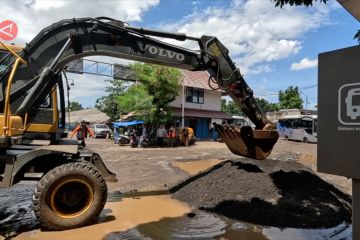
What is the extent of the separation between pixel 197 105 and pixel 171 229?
31662 millimetres

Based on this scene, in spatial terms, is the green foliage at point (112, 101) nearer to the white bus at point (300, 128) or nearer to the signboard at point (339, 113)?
the white bus at point (300, 128)

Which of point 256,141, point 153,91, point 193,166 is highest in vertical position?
point 153,91

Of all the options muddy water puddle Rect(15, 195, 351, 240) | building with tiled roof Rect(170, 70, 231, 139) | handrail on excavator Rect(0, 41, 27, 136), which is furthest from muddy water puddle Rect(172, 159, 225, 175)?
building with tiled roof Rect(170, 70, 231, 139)

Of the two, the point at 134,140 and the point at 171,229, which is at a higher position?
the point at 134,140

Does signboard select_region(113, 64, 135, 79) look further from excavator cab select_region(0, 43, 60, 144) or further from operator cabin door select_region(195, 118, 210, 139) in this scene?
excavator cab select_region(0, 43, 60, 144)

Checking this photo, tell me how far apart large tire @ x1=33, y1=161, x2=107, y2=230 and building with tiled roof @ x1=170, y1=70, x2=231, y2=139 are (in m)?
27.3

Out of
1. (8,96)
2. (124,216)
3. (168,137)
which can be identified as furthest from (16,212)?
(168,137)

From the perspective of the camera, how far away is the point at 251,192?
8641 mm

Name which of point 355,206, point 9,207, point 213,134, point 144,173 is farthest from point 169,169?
point 213,134

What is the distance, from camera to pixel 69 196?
6.68m

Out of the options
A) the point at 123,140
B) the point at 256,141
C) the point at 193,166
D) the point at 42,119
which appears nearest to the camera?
the point at 42,119

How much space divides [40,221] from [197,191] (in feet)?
13.4

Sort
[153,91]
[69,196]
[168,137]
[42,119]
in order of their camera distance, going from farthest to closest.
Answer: [168,137], [153,91], [42,119], [69,196]

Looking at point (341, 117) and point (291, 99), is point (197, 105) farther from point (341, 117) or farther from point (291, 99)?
point (341, 117)
